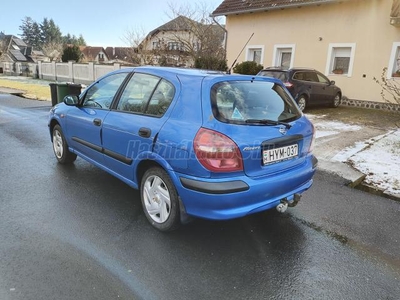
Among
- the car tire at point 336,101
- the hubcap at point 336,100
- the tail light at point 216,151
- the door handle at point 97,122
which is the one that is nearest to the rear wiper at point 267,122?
the tail light at point 216,151

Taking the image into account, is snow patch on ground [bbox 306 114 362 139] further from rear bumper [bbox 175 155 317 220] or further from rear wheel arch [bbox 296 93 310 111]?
rear bumper [bbox 175 155 317 220]

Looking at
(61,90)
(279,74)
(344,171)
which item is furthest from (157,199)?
(61,90)

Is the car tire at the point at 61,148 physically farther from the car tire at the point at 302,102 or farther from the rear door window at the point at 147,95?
the car tire at the point at 302,102

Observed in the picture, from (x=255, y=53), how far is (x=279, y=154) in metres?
15.7

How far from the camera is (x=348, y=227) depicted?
3527mm

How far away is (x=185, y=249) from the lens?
2945mm

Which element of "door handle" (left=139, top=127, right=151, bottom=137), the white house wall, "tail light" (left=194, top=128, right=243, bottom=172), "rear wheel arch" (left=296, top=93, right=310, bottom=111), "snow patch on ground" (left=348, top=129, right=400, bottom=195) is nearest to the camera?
"tail light" (left=194, top=128, right=243, bottom=172)

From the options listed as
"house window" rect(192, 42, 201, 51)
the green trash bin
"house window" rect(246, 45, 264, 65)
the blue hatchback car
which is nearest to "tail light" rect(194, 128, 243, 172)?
the blue hatchback car

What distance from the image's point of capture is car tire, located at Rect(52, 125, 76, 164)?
504 cm

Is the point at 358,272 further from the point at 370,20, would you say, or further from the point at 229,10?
the point at 229,10

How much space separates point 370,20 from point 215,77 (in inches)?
514

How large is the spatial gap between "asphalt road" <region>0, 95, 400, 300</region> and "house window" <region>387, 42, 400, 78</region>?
10.6m

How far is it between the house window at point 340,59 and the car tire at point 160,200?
13.4m

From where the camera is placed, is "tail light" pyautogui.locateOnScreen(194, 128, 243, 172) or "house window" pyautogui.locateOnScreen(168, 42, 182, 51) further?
"house window" pyautogui.locateOnScreen(168, 42, 182, 51)
